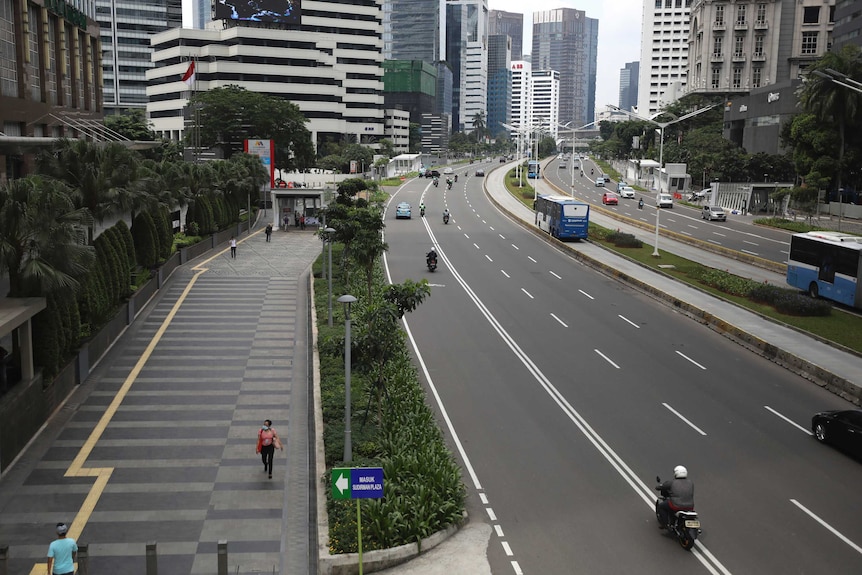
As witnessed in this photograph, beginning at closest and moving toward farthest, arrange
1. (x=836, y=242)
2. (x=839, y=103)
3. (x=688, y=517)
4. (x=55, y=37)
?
1. (x=688, y=517)
2. (x=836, y=242)
3. (x=55, y=37)
4. (x=839, y=103)

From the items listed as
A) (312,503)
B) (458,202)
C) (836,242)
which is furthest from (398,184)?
Answer: (312,503)

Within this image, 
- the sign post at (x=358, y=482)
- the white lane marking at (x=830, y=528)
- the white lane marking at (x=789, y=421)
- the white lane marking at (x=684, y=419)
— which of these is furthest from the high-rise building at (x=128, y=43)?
the white lane marking at (x=830, y=528)

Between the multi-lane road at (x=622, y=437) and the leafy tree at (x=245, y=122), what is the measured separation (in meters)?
57.5

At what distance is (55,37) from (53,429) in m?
39.5

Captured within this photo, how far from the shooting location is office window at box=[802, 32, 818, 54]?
408 ft

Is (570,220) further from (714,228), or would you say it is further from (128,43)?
(128,43)

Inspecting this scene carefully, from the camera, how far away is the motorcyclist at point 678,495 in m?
15.3

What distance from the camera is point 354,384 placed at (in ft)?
78.2

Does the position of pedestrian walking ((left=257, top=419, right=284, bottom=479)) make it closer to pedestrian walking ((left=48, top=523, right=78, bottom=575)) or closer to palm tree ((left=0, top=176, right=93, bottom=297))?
pedestrian walking ((left=48, top=523, right=78, bottom=575))

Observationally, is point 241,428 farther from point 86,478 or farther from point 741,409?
point 741,409

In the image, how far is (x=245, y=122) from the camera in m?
91.6

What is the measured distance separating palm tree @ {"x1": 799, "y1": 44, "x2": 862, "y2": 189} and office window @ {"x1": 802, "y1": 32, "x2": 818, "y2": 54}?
5374 centimetres

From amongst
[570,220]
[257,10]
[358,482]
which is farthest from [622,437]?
[257,10]

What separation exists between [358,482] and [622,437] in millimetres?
9664
